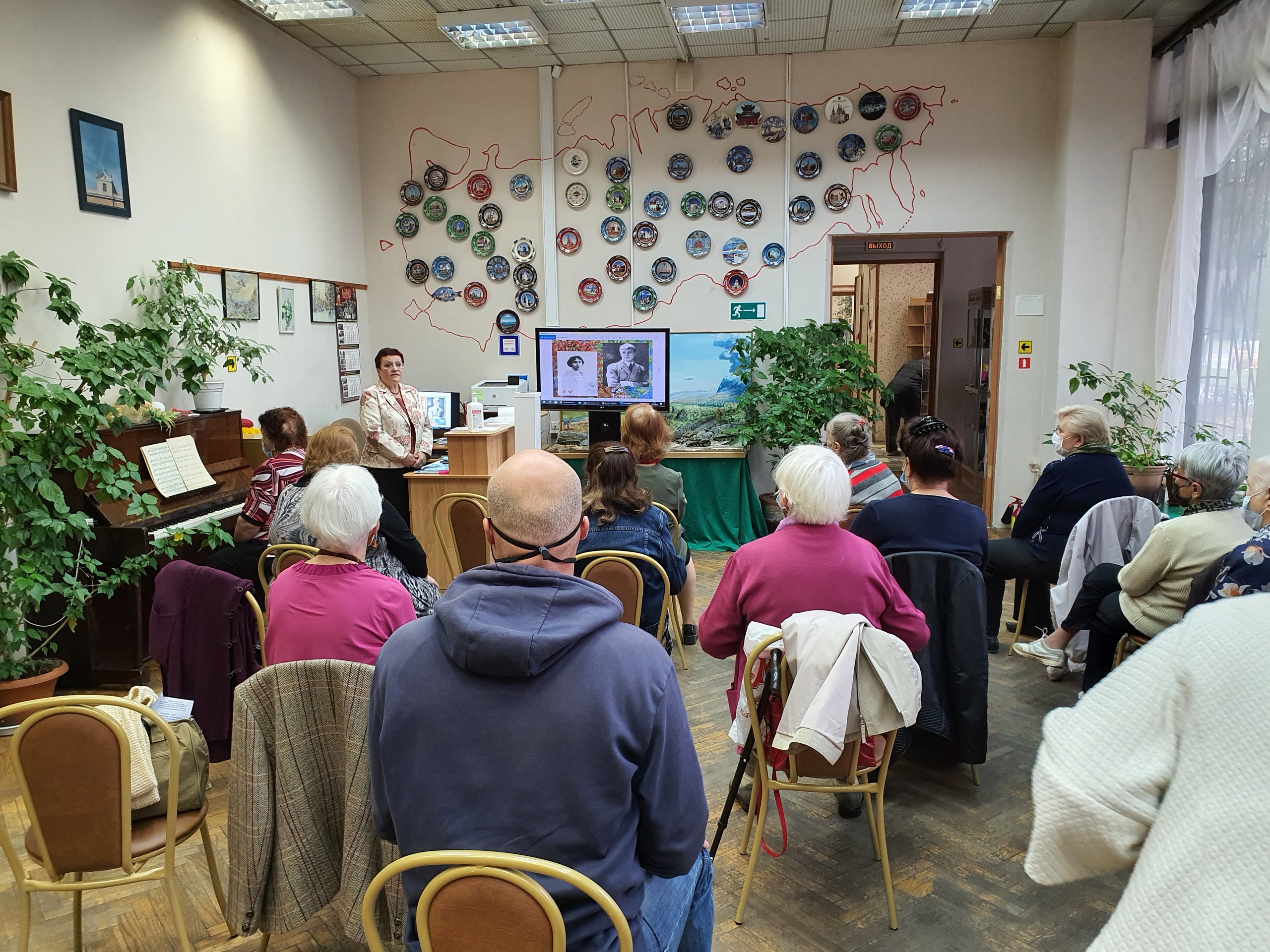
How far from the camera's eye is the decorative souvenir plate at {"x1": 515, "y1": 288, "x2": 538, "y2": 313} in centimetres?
688

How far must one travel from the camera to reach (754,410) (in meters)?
6.37

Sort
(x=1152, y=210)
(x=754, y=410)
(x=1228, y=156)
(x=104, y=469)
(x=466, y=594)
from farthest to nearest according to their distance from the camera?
(x=754, y=410) → (x=1152, y=210) → (x=1228, y=156) → (x=104, y=469) → (x=466, y=594)

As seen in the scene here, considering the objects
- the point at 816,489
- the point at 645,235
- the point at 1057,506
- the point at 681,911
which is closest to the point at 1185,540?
the point at 1057,506

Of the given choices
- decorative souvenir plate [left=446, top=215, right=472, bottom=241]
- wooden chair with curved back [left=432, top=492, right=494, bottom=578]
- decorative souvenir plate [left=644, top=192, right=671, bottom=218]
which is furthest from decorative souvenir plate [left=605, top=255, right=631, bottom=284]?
wooden chair with curved back [left=432, top=492, right=494, bottom=578]

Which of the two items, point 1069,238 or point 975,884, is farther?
point 1069,238

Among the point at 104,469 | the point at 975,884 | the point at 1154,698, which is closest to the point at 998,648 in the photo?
the point at 975,884

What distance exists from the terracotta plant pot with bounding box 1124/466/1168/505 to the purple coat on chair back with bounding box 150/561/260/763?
171 inches

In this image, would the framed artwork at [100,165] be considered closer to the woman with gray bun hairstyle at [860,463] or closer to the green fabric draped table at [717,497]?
the green fabric draped table at [717,497]

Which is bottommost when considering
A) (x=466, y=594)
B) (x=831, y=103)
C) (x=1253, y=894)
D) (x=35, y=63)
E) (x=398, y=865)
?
(x=398, y=865)

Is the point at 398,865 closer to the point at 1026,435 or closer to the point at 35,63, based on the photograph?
the point at 35,63

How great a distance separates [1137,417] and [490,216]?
4874 mm

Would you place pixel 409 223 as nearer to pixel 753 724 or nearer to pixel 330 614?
pixel 330 614

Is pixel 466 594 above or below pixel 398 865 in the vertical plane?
above

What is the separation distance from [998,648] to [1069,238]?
336 centimetres
